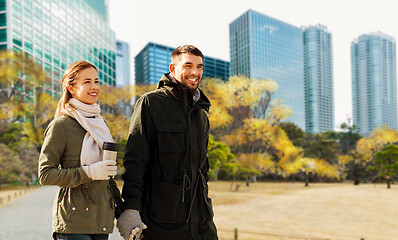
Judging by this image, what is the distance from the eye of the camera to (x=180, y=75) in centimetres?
192

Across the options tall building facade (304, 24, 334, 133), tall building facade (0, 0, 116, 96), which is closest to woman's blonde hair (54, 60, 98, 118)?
tall building facade (0, 0, 116, 96)

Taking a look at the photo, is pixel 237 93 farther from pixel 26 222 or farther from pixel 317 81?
pixel 317 81

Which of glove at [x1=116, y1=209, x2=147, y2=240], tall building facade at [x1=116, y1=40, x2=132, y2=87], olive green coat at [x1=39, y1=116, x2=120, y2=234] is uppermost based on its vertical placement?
tall building facade at [x1=116, y1=40, x2=132, y2=87]

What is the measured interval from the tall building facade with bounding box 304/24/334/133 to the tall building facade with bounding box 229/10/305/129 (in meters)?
4.00

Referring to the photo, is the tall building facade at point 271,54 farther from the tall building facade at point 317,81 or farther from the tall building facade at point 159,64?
the tall building facade at point 159,64

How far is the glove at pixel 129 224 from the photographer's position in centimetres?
161

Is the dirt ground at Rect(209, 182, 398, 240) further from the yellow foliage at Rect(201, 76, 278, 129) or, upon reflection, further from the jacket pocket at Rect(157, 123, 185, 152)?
the yellow foliage at Rect(201, 76, 278, 129)

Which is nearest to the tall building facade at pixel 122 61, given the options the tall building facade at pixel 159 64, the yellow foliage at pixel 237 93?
the tall building facade at pixel 159 64

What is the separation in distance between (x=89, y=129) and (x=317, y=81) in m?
82.9

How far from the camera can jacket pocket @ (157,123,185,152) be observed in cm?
180

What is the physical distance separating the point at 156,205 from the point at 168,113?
0.51 m

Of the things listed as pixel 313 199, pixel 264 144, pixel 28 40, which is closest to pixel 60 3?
pixel 28 40

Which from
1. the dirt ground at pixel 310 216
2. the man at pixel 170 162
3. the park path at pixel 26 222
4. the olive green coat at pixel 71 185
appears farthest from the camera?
the dirt ground at pixel 310 216

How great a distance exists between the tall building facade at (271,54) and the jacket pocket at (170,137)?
6139cm
